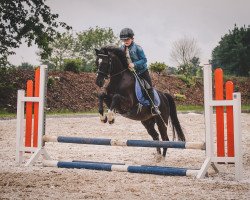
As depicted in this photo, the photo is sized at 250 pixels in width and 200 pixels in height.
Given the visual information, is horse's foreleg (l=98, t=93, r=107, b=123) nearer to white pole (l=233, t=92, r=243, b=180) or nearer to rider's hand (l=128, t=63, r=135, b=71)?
rider's hand (l=128, t=63, r=135, b=71)

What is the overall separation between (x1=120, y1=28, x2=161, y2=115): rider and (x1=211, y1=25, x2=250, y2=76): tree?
35156 mm

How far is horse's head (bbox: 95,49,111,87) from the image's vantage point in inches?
213

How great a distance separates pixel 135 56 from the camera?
19.9ft

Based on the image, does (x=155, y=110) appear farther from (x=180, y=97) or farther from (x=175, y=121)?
(x=180, y=97)

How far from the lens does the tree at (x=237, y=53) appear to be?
3956cm

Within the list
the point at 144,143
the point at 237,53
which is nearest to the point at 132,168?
the point at 144,143

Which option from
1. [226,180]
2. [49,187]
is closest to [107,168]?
[49,187]

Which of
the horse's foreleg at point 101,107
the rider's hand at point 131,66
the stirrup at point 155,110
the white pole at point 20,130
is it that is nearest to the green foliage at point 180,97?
the stirrup at point 155,110

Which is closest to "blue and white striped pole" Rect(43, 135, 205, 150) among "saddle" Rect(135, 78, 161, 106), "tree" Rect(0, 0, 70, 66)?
"saddle" Rect(135, 78, 161, 106)

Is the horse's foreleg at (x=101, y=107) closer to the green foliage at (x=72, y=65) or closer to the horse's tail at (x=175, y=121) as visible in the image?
the horse's tail at (x=175, y=121)

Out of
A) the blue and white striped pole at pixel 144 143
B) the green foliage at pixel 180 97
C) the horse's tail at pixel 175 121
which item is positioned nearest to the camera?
the blue and white striped pole at pixel 144 143

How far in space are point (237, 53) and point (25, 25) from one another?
2872cm

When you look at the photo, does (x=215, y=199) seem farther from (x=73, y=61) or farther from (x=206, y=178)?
(x=73, y=61)

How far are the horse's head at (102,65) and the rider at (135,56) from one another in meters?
0.45
